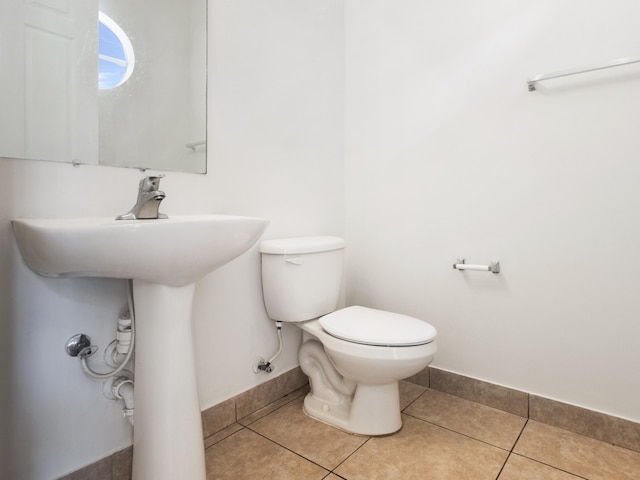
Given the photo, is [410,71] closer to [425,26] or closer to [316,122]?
[425,26]

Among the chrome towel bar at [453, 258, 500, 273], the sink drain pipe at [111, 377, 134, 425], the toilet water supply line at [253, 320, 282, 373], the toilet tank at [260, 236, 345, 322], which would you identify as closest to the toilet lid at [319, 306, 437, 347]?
the toilet tank at [260, 236, 345, 322]

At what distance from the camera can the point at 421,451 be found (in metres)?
1.27

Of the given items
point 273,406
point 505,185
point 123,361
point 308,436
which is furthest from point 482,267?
point 123,361

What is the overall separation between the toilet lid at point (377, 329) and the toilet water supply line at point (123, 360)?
660mm

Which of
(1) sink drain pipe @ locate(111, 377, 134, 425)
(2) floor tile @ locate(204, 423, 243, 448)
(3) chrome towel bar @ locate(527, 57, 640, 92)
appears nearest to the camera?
(1) sink drain pipe @ locate(111, 377, 134, 425)

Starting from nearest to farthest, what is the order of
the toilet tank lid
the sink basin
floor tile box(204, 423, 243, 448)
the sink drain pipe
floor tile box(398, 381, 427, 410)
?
the sink basin → the sink drain pipe → floor tile box(204, 423, 243, 448) → the toilet tank lid → floor tile box(398, 381, 427, 410)

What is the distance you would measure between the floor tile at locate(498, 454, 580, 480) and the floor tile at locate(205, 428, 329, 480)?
587 mm

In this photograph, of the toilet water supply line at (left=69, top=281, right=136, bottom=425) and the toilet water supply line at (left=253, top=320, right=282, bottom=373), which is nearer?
the toilet water supply line at (left=69, top=281, right=136, bottom=425)

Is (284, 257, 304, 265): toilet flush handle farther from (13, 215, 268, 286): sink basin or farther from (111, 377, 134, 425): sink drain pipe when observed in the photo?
(111, 377, 134, 425): sink drain pipe

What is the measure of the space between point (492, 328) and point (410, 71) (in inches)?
49.3

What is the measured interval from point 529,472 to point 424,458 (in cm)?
32

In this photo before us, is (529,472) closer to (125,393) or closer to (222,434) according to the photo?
(222,434)

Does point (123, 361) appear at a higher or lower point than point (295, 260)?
lower

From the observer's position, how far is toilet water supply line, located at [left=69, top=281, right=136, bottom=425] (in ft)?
3.28
